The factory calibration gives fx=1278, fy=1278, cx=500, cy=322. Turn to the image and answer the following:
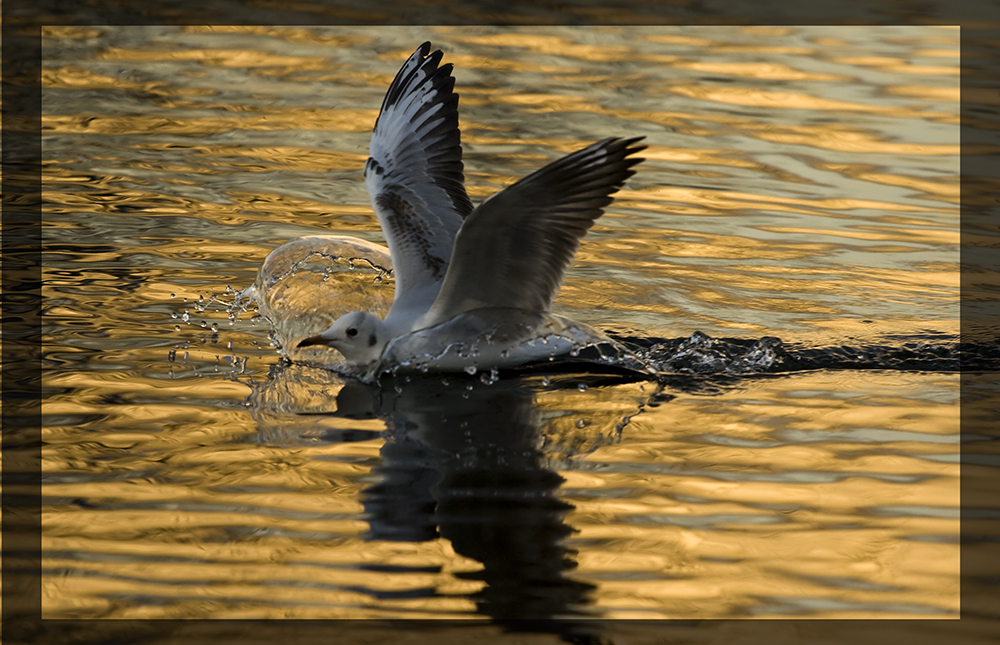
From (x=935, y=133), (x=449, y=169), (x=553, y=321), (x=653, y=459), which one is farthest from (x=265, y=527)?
(x=935, y=133)

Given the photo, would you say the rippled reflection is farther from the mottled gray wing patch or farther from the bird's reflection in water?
the mottled gray wing patch

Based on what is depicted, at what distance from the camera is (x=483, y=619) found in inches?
176

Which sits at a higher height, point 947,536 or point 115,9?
point 115,9

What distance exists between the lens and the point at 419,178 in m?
8.02

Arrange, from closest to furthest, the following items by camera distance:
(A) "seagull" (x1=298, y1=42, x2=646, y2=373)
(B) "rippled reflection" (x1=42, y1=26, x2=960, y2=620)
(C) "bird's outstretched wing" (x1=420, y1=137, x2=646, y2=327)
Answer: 1. (B) "rippled reflection" (x1=42, y1=26, x2=960, y2=620)
2. (C) "bird's outstretched wing" (x1=420, y1=137, x2=646, y2=327)
3. (A) "seagull" (x1=298, y1=42, x2=646, y2=373)

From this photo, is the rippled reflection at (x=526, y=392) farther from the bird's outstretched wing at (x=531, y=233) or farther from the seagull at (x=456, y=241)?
the bird's outstretched wing at (x=531, y=233)

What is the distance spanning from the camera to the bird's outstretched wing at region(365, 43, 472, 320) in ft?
25.1

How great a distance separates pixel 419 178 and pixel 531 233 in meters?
1.57

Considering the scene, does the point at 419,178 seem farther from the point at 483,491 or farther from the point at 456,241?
the point at 483,491

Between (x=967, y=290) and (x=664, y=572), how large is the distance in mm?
4919

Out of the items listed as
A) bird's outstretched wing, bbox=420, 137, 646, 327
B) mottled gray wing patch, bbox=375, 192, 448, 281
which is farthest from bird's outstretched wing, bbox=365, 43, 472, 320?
bird's outstretched wing, bbox=420, 137, 646, 327

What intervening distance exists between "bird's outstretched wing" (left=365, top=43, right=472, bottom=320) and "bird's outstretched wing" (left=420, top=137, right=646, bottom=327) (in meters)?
0.60

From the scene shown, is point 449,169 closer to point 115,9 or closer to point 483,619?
point 483,619

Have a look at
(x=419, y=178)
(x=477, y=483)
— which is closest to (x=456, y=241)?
(x=477, y=483)
